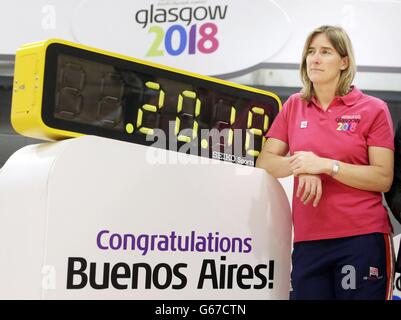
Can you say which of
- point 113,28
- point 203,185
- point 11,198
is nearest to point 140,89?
point 203,185

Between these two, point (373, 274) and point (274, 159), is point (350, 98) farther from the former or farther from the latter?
point (373, 274)

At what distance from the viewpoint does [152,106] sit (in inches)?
106

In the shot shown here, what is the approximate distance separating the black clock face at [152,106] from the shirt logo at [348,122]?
1.29 feet

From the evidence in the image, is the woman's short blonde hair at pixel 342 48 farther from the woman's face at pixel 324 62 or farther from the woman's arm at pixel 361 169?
the woman's arm at pixel 361 169

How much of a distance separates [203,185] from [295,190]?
41 centimetres

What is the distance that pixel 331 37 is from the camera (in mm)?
2785

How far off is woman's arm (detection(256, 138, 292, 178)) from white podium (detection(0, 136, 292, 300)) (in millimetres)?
57

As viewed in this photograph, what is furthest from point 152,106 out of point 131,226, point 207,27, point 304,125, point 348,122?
point 207,27

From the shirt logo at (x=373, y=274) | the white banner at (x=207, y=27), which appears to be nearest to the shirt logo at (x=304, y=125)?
the shirt logo at (x=373, y=274)

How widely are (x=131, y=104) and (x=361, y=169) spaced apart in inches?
33.4

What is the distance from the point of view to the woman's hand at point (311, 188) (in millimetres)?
2693

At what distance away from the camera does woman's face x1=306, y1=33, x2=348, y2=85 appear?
2779 mm

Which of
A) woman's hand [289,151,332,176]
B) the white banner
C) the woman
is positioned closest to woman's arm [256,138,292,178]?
the woman

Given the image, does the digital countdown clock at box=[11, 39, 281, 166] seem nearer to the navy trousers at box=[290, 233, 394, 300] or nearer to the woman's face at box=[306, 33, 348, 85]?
the woman's face at box=[306, 33, 348, 85]
